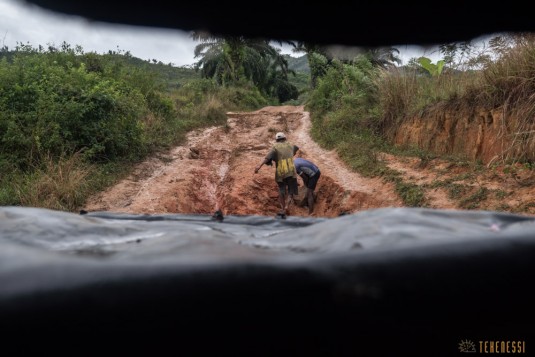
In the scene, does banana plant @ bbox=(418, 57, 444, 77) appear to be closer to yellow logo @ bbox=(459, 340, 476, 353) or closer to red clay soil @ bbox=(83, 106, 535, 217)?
red clay soil @ bbox=(83, 106, 535, 217)

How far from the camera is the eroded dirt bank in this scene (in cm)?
773

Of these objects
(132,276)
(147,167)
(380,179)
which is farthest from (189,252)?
(147,167)

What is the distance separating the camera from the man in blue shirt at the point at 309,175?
28.7 feet

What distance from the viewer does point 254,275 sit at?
2.96 feet

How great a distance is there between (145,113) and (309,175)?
6.18m

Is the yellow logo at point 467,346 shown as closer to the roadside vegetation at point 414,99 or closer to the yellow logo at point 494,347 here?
the yellow logo at point 494,347

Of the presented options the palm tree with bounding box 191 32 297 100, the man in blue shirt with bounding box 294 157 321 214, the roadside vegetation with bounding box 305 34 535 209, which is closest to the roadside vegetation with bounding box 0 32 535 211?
the roadside vegetation with bounding box 305 34 535 209

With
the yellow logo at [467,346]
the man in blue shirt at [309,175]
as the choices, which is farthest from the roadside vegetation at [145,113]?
the man in blue shirt at [309,175]

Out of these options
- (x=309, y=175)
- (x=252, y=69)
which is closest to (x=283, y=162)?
(x=309, y=175)

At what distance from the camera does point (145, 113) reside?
1282 centimetres

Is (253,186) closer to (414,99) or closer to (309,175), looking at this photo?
(309,175)

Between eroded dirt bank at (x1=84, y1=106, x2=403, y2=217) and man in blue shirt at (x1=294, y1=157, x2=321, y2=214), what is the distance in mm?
243

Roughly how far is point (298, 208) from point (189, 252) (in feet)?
26.8

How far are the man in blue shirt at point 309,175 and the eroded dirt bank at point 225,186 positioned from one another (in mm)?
243
